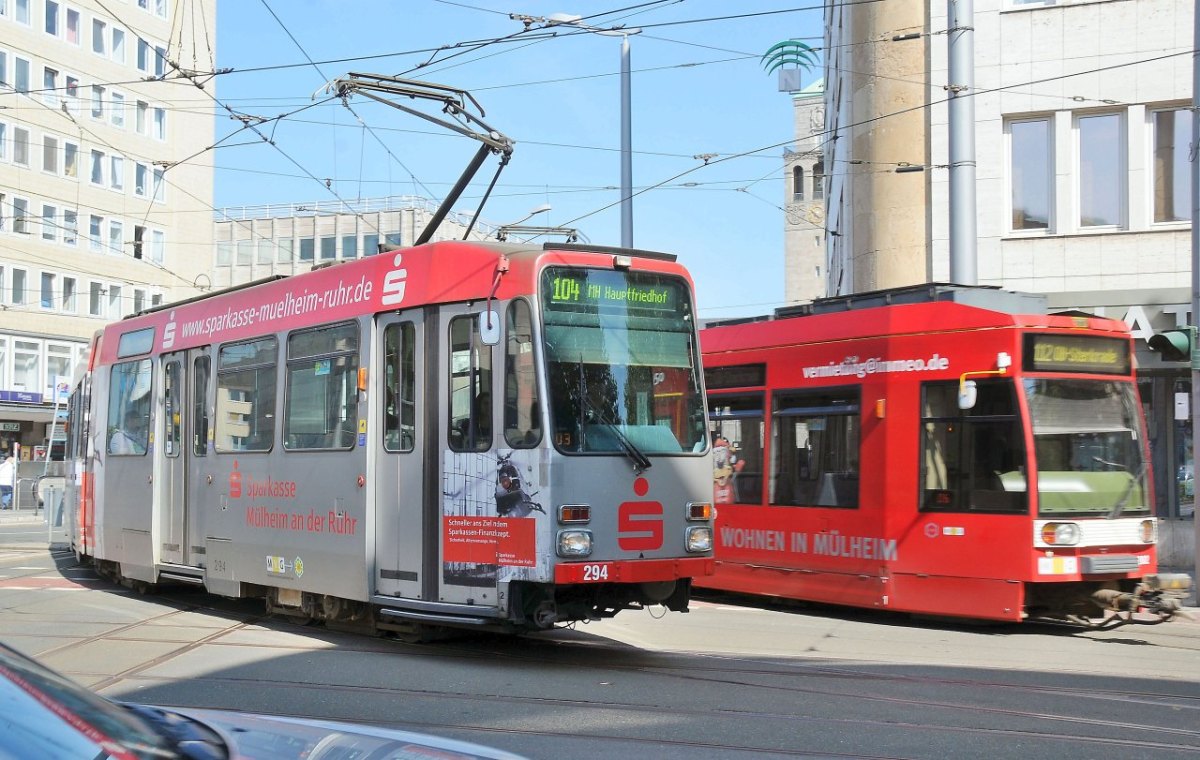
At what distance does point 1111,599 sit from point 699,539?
14.3 ft

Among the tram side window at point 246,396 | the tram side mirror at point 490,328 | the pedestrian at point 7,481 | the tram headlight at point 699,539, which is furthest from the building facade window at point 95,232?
the tram headlight at point 699,539

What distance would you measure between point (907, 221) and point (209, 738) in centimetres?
2088

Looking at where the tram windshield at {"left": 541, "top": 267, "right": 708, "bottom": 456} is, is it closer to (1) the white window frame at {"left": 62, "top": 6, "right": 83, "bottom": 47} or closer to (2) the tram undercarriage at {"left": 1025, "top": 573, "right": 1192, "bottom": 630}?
(2) the tram undercarriage at {"left": 1025, "top": 573, "right": 1192, "bottom": 630}

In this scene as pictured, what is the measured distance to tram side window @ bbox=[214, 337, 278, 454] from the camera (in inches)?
456

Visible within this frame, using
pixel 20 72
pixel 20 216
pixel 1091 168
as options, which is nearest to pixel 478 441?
pixel 1091 168

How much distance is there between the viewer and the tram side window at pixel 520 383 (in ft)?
29.0

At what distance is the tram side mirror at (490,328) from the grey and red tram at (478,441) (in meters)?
0.01

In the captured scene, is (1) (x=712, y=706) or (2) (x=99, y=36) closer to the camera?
(1) (x=712, y=706)

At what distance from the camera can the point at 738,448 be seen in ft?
44.9

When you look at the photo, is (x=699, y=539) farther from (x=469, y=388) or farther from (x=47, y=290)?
(x=47, y=290)

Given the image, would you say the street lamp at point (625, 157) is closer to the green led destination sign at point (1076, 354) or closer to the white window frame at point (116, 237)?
the green led destination sign at point (1076, 354)

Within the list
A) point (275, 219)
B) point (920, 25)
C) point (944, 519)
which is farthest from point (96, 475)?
point (275, 219)

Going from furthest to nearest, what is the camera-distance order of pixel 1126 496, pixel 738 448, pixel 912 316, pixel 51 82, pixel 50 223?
pixel 50 223 < pixel 51 82 < pixel 738 448 < pixel 912 316 < pixel 1126 496

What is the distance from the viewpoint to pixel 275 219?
7150 cm
